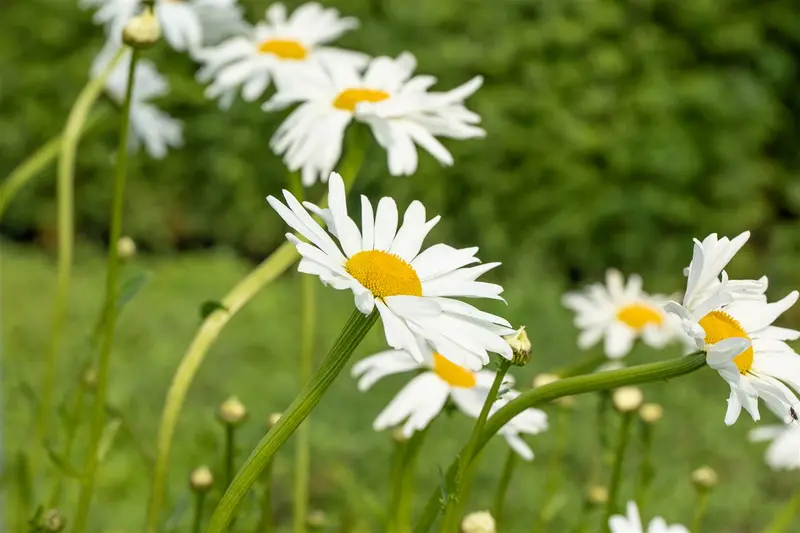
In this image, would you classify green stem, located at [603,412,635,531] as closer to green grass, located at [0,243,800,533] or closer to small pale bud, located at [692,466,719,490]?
small pale bud, located at [692,466,719,490]

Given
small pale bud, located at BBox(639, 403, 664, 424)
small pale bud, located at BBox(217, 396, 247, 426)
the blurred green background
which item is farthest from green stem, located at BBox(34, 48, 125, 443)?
the blurred green background

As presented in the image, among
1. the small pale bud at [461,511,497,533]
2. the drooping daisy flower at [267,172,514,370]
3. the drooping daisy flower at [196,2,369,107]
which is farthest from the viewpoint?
the drooping daisy flower at [196,2,369,107]

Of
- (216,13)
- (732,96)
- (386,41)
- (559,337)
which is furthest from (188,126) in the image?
(216,13)

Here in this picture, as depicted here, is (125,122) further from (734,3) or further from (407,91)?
(734,3)

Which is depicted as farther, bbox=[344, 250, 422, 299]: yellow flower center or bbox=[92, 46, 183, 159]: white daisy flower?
bbox=[92, 46, 183, 159]: white daisy flower

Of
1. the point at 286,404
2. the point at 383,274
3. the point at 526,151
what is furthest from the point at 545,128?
the point at 383,274

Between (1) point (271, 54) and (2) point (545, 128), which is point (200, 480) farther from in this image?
(2) point (545, 128)
